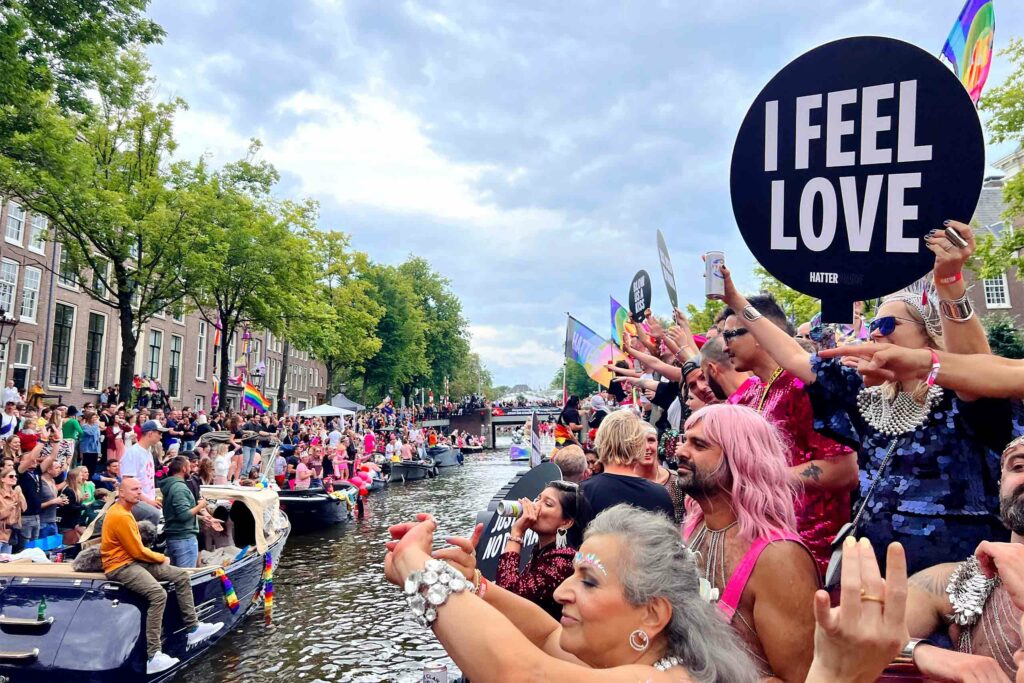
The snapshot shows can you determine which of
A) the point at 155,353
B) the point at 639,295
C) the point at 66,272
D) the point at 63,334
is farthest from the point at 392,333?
the point at 639,295

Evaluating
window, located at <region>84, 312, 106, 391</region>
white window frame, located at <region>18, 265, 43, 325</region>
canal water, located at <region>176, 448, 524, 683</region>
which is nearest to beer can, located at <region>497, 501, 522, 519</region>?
canal water, located at <region>176, 448, 524, 683</region>

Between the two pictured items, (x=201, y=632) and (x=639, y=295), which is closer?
(x=639, y=295)

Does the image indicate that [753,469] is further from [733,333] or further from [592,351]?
[592,351]

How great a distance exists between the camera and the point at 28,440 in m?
12.2

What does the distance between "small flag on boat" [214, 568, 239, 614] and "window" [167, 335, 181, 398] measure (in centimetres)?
3088

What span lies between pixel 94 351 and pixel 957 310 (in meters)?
35.3

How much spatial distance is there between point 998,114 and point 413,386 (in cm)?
5532

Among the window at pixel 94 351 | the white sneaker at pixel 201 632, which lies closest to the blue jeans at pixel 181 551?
the white sneaker at pixel 201 632

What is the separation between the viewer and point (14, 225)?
26.0 m

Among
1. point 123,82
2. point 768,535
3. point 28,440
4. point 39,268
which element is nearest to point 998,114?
point 768,535

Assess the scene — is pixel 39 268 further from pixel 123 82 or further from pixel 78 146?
pixel 123 82

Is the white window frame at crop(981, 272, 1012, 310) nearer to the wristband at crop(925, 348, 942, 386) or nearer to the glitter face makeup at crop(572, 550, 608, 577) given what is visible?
the wristband at crop(925, 348, 942, 386)

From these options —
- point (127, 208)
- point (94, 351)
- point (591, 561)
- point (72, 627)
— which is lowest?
point (72, 627)

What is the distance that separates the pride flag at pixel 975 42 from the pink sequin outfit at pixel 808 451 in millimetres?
4238
